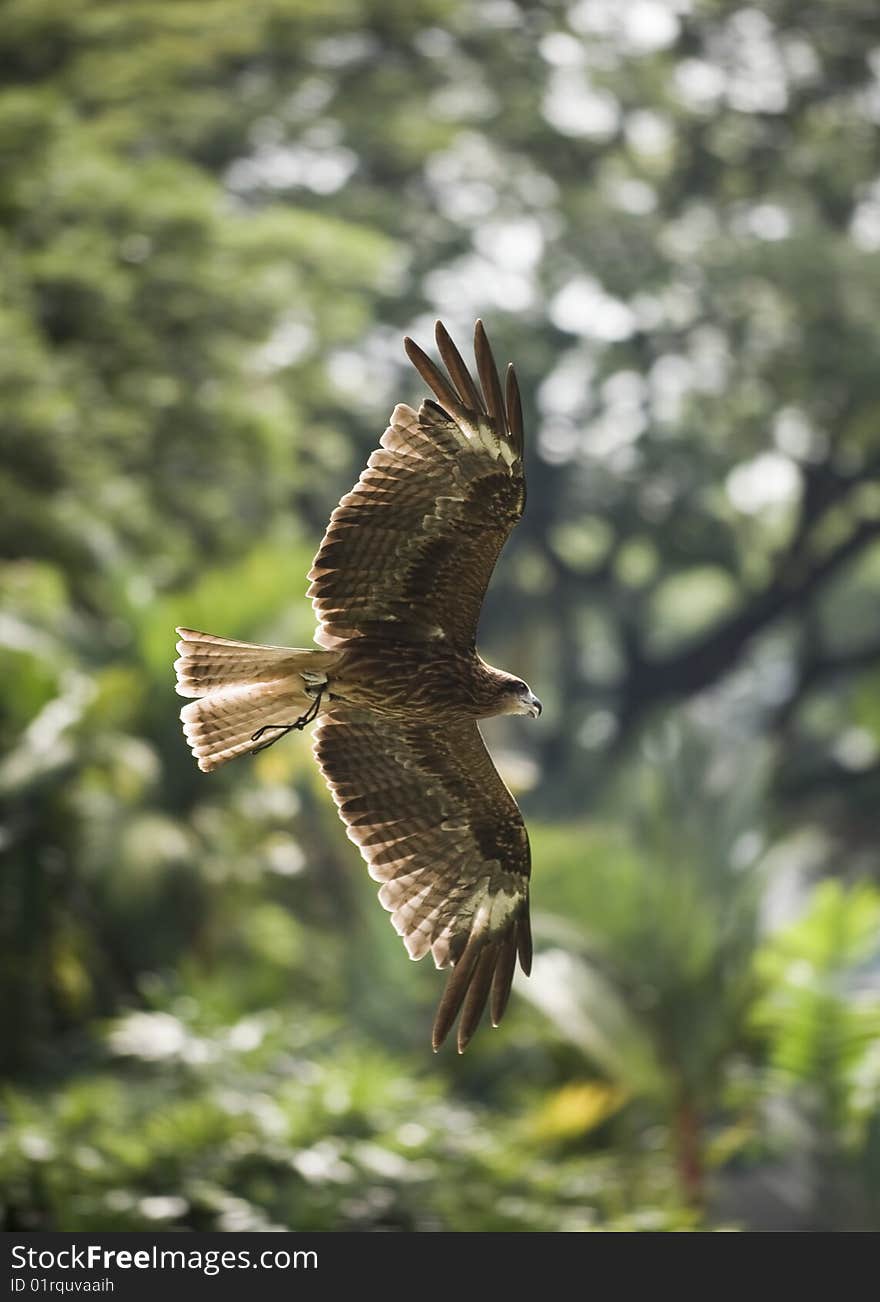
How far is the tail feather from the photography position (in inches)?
136

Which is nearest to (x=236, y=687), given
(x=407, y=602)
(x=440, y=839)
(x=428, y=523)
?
(x=407, y=602)

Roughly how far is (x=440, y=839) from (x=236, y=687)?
0.78 m

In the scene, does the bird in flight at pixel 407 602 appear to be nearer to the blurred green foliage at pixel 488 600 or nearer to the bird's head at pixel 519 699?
the bird's head at pixel 519 699

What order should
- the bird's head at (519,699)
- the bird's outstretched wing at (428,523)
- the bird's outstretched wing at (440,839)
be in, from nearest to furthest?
1. the bird's outstretched wing at (428,523)
2. the bird's head at (519,699)
3. the bird's outstretched wing at (440,839)

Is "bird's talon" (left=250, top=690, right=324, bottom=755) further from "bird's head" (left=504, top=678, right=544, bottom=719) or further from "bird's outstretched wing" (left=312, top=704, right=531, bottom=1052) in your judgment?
"bird's head" (left=504, top=678, right=544, bottom=719)

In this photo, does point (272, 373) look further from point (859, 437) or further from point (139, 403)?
point (859, 437)

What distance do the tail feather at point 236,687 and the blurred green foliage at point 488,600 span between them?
404cm

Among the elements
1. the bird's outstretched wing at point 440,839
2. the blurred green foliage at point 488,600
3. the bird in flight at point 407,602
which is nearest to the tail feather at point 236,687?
the bird in flight at point 407,602

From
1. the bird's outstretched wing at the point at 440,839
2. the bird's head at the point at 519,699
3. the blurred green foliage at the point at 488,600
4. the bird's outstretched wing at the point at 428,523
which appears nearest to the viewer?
the bird's outstretched wing at the point at 428,523

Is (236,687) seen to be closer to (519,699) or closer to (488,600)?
(519,699)

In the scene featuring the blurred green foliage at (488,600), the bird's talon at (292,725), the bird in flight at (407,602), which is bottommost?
the bird's talon at (292,725)

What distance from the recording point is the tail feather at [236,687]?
3453 mm

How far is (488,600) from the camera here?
68.4 feet

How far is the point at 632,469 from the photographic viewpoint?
2127cm
